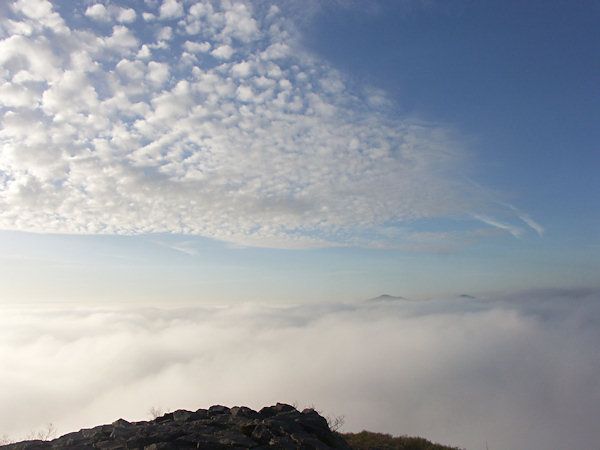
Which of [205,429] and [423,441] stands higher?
[205,429]

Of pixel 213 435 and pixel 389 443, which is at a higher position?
pixel 213 435

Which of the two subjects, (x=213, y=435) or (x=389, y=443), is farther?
(x=389, y=443)

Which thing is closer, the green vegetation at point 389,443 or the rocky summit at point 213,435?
the rocky summit at point 213,435

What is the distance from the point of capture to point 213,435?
1677cm

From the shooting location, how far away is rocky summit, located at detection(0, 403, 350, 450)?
1593cm

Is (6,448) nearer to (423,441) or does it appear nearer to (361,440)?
(361,440)

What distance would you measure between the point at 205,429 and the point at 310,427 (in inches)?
215

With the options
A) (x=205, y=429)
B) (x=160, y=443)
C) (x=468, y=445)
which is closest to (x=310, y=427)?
(x=205, y=429)

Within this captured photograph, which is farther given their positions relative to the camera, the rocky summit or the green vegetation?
the green vegetation

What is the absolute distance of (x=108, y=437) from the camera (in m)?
18.0

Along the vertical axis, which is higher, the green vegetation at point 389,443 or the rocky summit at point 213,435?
the rocky summit at point 213,435

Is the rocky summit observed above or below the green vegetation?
above

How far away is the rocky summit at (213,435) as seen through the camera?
627 inches

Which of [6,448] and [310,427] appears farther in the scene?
[310,427]
